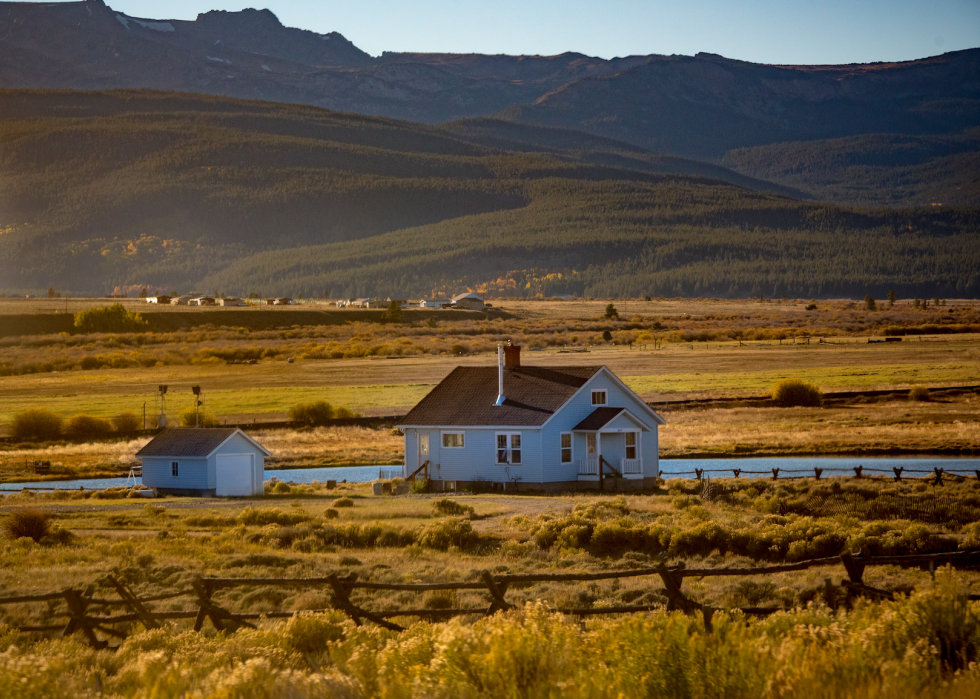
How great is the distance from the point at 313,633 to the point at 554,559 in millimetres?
11294

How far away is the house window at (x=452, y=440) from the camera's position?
41.8 m

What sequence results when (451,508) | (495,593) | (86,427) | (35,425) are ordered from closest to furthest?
(495,593) < (451,508) < (35,425) < (86,427)

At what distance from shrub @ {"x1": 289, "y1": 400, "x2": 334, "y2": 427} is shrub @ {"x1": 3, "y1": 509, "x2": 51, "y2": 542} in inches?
1643

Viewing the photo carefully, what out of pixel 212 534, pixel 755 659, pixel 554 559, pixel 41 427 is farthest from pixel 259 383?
pixel 755 659

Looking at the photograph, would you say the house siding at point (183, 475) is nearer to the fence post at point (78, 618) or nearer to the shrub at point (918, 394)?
the fence post at point (78, 618)

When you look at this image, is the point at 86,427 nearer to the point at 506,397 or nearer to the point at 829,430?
the point at 506,397

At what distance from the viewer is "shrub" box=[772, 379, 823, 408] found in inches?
2827

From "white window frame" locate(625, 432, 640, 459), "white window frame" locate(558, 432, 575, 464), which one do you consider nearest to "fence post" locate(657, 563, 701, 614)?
"white window frame" locate(558, 432, 575, 464)

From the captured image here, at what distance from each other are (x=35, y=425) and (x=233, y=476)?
2972cm

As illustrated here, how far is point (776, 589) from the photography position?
19.7m

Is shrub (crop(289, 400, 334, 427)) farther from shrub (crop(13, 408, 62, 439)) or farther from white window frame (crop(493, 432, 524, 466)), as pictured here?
white window frame (crop(493, 432, 524, 466))

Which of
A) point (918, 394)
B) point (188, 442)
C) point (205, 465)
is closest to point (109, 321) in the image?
point (188, 442)

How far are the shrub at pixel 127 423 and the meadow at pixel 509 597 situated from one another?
25.5 meters

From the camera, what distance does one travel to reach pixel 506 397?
42.8 metres
